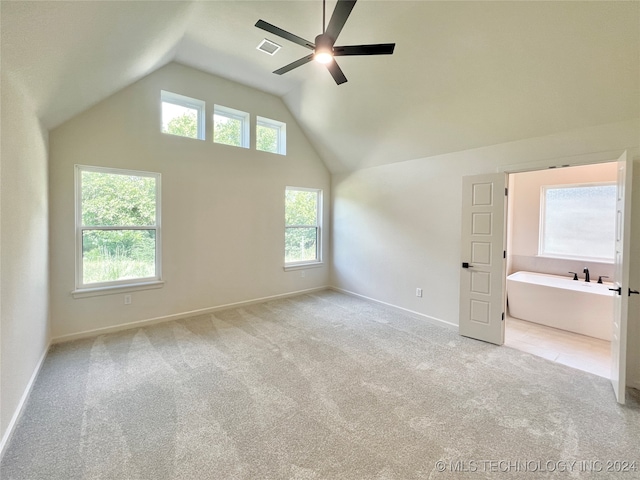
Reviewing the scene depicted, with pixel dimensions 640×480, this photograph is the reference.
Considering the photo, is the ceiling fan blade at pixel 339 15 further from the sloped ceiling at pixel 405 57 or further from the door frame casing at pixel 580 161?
the door frame casing at pixel 580 161

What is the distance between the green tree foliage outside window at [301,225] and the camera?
541cm

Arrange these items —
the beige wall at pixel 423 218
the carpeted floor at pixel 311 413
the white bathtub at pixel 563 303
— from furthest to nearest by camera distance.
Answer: the white bathtub at pixel 563 303, the beige wall at pixel 423 218, the carpeted floor at pixel 311 413

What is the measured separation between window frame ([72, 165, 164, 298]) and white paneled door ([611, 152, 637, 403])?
5062 mm

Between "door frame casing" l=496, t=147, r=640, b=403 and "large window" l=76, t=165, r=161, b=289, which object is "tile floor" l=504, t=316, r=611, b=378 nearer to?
"door frame casing" l=496, t=147, r=640, b=403

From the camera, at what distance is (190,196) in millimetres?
4152

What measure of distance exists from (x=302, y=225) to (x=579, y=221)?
4722mm

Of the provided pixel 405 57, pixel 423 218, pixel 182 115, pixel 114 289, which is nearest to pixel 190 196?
pixel 182 115

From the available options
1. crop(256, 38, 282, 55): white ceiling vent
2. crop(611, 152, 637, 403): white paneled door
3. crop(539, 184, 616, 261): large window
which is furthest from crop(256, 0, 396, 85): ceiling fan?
crop(539, 184, 616, 261): large window

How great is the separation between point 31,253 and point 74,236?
3.25ft

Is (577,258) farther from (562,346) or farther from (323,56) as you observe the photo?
(323,56)

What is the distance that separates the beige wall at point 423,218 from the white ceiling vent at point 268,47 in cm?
241

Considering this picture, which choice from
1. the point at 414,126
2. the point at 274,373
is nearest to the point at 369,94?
the point at 414,126

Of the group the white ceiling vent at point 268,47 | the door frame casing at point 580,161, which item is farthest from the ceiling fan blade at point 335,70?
the door frame casing at point 580,161

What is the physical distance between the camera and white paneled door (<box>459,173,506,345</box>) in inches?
132
